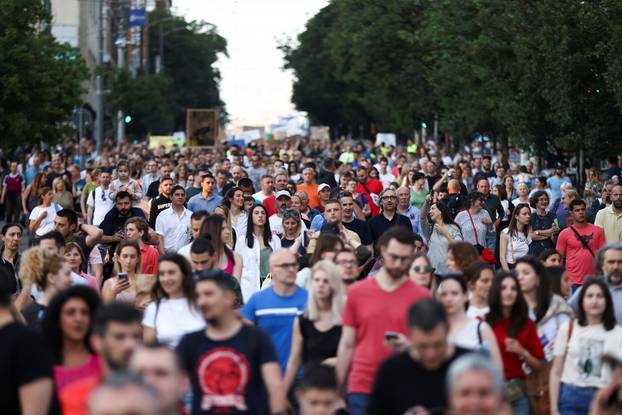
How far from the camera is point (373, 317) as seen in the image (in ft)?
30.9

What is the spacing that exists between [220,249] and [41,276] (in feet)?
11.4

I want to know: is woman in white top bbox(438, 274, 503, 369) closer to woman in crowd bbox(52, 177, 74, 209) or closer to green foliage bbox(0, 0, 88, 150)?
woman in crowd bbox(52, 177, 74, 209)

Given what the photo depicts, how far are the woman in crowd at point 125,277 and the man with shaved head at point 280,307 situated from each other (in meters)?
2.23

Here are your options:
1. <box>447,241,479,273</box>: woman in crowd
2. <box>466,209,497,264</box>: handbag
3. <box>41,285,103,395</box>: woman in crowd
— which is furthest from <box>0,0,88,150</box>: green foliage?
<box>41,285,103,395</box>: woman in crowd

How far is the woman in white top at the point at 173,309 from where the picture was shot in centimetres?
1012

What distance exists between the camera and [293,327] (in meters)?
10.5

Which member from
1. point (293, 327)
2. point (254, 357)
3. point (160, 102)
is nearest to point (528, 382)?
point (293, 327)

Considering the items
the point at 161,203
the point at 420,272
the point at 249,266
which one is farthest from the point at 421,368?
the point at 161,203

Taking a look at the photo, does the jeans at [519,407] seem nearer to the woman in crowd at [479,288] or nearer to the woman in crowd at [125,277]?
the woman in crowd at [479,288]

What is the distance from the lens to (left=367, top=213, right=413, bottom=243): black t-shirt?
60.3 ft

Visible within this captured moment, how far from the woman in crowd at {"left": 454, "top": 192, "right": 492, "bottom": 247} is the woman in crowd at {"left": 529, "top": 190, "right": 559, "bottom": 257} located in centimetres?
55

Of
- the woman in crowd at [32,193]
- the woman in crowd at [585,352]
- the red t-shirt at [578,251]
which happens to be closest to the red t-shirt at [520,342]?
the woman in crowd at [585,352]

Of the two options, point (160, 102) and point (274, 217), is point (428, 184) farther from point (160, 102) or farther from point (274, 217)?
point (160, 102)

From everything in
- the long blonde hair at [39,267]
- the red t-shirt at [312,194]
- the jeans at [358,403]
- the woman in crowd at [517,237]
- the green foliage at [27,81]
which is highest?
the green foliage at [27,81]
